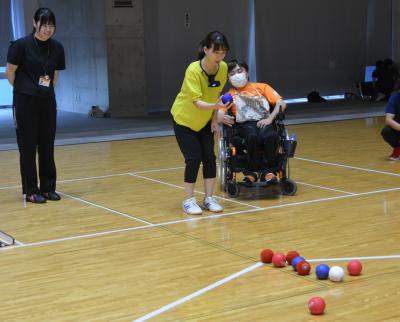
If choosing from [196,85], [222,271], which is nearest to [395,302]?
[222,271]

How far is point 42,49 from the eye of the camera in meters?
5.29

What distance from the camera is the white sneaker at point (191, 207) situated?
486 centimetres

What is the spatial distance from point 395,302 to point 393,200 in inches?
83.8

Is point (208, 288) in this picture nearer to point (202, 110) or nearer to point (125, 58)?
point (202, 110)

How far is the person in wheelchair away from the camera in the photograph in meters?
5.27

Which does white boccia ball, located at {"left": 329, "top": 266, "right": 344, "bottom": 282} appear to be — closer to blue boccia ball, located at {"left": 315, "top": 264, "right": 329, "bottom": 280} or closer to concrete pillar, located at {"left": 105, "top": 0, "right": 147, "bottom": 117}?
blue boccia ball, located at {"left": 315, "top": 264, "right": 329, "bottom": 280}

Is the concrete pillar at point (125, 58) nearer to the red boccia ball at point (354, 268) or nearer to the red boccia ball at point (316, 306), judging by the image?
the red boccia ball at point (354, 268)

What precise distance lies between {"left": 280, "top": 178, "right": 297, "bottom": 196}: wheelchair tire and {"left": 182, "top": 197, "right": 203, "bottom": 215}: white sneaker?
0.77 meters

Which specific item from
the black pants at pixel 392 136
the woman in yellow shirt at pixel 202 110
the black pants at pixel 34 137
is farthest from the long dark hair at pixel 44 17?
the black pants at pixel 392 136

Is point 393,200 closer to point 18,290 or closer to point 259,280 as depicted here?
point 259,280

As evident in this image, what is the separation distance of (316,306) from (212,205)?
2.07 m

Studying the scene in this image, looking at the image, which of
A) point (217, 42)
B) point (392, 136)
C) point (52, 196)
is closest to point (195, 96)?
point (217, 42)

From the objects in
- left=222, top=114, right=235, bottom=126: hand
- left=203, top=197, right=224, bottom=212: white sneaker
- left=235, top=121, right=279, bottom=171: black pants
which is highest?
left=222, top=114, right=235, bottom=126: hand

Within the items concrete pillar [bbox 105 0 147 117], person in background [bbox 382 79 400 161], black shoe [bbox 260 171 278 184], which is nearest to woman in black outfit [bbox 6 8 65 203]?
black shoe [bbox 260 171 278 184]
